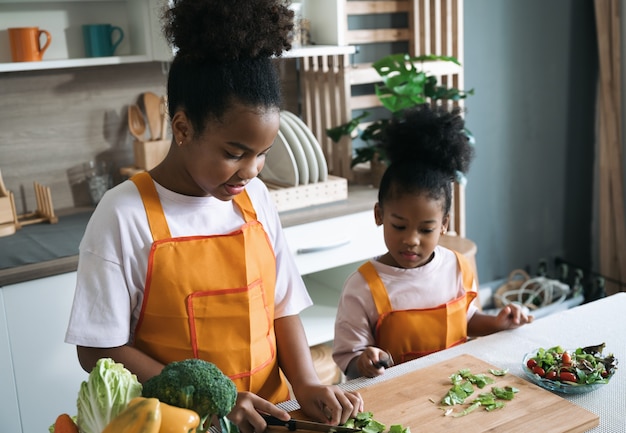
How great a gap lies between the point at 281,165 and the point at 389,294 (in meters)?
1.02

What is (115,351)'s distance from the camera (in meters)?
1.08

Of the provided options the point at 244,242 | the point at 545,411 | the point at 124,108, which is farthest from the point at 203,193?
the point at 124,108

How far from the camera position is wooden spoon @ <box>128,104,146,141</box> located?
243cm

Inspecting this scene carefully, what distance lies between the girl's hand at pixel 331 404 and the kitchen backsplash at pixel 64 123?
5.22 ft

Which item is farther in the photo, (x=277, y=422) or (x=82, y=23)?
(x=82, y=23)

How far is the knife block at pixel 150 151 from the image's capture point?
94.3 inches

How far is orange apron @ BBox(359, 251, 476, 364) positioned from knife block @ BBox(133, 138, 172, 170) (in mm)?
1199

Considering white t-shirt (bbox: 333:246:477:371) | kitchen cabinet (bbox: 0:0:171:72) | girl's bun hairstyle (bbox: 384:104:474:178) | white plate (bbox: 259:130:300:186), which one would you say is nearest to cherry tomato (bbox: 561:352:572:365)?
white t-shirt (bbox: 333:246:477:371)

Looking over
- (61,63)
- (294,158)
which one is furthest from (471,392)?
(61,63)

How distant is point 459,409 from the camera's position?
107 cm

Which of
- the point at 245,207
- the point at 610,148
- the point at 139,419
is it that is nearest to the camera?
the point at 139,419

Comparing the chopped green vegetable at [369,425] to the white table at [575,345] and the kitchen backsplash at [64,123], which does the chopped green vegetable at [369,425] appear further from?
the kitchen backsplash at [64,123]

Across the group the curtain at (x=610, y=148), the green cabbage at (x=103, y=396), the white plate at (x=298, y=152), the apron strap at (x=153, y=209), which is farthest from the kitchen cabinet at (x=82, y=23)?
the curtain at (x=610, y=148)

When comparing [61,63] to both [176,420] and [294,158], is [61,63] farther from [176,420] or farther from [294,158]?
[176,420]
